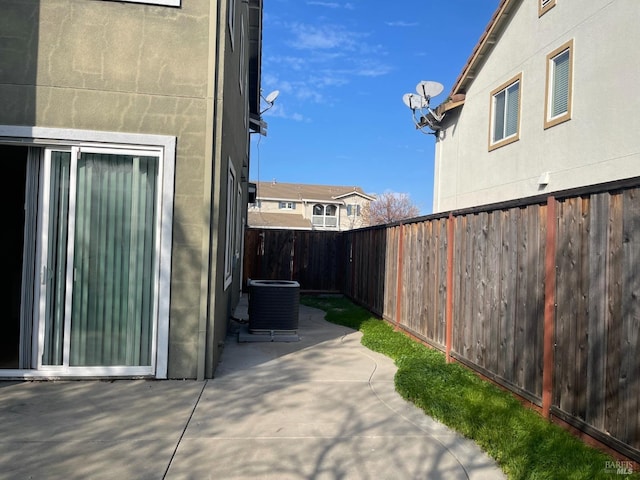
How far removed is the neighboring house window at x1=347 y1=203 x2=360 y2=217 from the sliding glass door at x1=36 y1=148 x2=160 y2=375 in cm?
4341

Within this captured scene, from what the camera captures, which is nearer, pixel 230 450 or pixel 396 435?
pixel 230 450

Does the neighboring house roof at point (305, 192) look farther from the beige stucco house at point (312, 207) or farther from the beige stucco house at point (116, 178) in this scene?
the beige stucco house at point (116, 178)

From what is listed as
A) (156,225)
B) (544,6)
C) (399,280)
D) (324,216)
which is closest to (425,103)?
(544,6)

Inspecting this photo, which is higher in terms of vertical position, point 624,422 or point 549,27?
point 549,27

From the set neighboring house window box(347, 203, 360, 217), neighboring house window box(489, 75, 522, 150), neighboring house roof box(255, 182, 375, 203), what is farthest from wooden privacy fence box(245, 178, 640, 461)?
neighboring house window box(347, 203, 360, 217)

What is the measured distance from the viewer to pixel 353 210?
48.2m

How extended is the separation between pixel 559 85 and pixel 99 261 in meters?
8.53

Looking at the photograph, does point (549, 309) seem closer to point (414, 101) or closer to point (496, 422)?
point (496, 422)

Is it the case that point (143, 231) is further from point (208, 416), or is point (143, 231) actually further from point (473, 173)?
point (473, 173)

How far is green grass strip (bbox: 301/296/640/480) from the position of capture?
9.80ft

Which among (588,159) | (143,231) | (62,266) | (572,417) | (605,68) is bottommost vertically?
(572,417)

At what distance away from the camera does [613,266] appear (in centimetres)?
312

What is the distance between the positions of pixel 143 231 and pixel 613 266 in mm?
4329

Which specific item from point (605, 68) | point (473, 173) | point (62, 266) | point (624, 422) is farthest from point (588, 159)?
point (62, 266)
